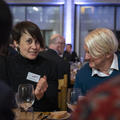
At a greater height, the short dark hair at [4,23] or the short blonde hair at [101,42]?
the short dark hair at [4,23]

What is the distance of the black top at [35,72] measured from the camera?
8.30ft

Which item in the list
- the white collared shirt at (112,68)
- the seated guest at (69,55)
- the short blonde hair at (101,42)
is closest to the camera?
the short blonde hair at (101,42)

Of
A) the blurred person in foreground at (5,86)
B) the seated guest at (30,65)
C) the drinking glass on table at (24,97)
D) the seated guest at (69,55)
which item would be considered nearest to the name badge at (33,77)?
the seated guest at (30,65)

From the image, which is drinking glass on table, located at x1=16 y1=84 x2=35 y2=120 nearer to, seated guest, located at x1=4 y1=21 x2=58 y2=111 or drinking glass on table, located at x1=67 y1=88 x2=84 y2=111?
drinking glass on table, located at x1=67 y1=88 x2=84 y2=111

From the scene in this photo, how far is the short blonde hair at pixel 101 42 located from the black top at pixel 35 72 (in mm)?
643

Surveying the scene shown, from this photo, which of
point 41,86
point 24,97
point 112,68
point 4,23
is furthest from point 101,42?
point 4,23

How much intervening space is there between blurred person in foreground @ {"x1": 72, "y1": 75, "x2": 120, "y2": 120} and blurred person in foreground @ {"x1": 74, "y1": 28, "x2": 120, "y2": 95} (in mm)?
1626

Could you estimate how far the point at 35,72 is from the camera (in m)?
2.58

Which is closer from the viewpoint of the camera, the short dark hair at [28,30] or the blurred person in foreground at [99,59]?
the blurred person in foreground at [99,59]

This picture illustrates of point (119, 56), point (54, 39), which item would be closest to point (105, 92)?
point (119, 56)

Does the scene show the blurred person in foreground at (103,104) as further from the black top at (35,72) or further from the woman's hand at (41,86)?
the black top at (35,72)

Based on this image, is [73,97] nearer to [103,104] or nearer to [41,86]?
[41,86]

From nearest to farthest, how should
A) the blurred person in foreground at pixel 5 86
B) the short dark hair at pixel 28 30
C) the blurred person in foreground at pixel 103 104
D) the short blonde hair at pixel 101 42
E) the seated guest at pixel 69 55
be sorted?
the blurred person in foreground at pixel 103 104, the blurred person in foreground at pixel 5 86, the short blonde hair at pixel 101 42, the short dark hair at pixel 28 30, the seated guest at pixel 69 55

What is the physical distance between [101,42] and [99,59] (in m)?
0.16
